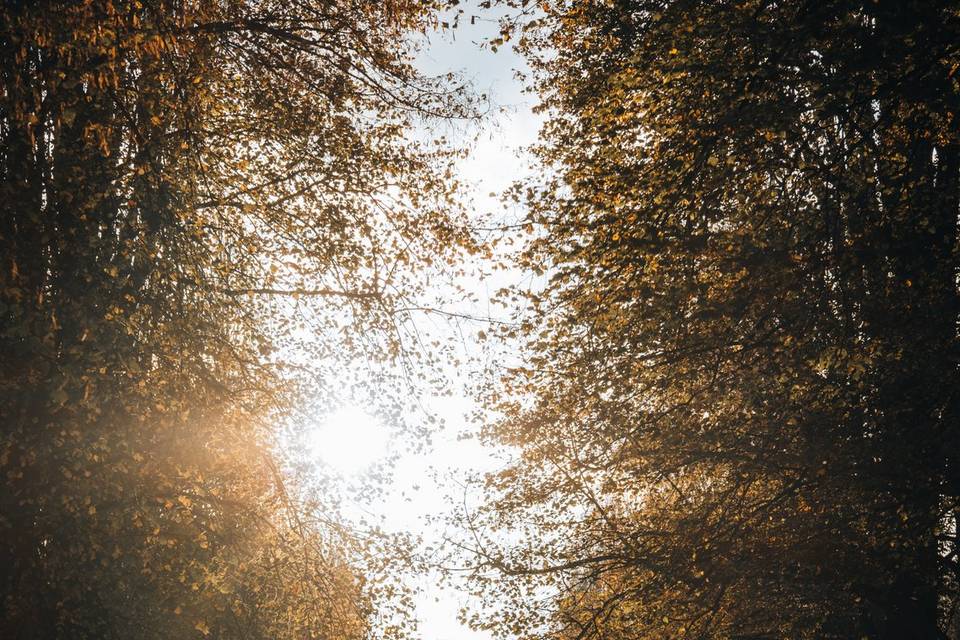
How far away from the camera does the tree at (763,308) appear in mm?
7031

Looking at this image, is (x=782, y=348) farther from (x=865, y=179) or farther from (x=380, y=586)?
(x=380, y=586)

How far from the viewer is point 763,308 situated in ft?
26.5

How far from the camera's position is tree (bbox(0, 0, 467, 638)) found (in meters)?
7.63

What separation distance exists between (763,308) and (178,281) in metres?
6.79

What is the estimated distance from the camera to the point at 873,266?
8305 mm

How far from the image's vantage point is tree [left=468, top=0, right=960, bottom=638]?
703 cm

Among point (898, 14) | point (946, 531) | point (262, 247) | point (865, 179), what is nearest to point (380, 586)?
point (262, 247)


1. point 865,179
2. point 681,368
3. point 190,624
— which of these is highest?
point 865,179

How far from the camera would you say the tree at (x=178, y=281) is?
7.63 m

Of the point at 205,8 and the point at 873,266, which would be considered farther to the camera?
the point at 873,266

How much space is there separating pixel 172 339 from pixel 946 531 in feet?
37.3

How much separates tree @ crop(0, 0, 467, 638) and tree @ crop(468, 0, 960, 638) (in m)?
3.16

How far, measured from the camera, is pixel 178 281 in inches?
312

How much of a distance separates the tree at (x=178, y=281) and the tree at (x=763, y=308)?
3.16 metres
